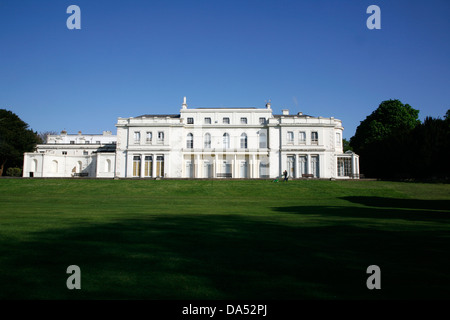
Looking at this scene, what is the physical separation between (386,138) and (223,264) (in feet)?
160

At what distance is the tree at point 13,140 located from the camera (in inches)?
2156

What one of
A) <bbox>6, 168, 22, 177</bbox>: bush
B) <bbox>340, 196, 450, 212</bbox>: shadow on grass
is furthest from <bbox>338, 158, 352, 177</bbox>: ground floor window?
<bbox>6, 168, 22, 177</bbox>: bush

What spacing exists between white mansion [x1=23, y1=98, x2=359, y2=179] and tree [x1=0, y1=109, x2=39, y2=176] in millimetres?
8219

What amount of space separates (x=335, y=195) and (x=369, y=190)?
187 inches

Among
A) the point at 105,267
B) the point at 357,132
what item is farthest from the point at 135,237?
the point at 357,132

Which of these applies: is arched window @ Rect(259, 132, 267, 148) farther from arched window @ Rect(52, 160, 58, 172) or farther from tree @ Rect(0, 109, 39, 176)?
tree @ Rect(0, 109, 39, 176)

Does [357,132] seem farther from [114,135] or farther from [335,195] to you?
[114,135]

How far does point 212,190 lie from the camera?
28.4 meters

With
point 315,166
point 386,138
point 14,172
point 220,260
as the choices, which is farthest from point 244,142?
point 220,260

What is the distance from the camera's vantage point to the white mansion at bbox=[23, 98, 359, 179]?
156 ft

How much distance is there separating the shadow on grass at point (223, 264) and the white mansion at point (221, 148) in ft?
133

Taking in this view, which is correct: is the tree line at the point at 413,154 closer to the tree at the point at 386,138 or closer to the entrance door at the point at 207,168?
the tree at the point at 386,138

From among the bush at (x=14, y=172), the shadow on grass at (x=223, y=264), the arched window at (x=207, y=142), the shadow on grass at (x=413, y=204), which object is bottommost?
the shadow on grass at (x=223, y=264)

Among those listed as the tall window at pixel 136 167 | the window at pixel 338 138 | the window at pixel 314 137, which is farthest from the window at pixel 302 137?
the tall window at pixel 136 167
